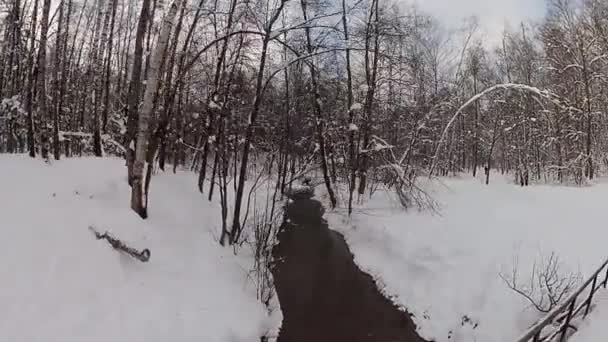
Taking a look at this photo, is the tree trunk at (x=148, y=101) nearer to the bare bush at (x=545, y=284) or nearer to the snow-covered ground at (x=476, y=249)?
the snow-covered ground at (x=476, y=249)

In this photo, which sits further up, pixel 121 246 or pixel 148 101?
pixel 148 101

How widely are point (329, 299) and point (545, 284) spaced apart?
4709mm

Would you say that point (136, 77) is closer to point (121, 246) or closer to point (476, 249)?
point (121, 246)

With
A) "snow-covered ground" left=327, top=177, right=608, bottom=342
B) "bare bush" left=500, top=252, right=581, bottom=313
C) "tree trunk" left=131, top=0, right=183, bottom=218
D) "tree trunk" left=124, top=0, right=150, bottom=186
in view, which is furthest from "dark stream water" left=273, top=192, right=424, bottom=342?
"tree trunk" left=124, top=0, right=150, bottom=186

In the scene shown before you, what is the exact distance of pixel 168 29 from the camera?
358 inches

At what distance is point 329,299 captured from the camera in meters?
10.9

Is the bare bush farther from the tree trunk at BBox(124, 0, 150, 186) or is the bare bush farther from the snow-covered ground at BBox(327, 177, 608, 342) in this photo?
the tree trunk at BBox(124, 0, 150, 186)

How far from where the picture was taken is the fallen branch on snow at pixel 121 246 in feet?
26.5

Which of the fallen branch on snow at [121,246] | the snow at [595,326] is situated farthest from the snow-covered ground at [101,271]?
the snow at [595,326]

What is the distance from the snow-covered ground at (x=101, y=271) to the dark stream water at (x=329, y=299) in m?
0.93

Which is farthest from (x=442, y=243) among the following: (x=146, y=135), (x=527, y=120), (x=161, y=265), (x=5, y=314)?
(x=527, y=120)

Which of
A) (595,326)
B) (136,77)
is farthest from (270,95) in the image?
(595,326)

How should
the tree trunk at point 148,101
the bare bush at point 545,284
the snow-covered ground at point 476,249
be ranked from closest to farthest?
the bare bush at point 545,284 → the snow-covered ground at point 476,249 → the tree trunk at point 148,101

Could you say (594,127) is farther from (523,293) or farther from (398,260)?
(523,293)
